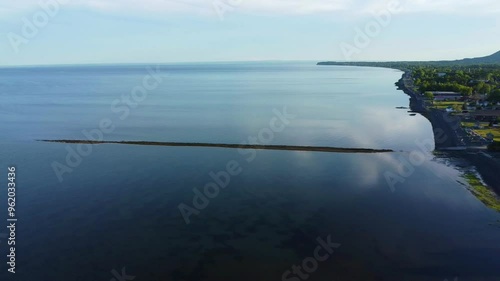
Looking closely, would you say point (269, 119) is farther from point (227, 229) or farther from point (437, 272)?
point (437, 272)

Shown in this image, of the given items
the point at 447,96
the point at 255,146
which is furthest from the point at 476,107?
the point at 255,146

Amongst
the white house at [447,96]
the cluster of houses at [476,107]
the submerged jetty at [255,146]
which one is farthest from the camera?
the white house at [447,96]

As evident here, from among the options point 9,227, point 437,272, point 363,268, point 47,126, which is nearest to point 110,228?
point 9,227

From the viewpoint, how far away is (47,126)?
198ft

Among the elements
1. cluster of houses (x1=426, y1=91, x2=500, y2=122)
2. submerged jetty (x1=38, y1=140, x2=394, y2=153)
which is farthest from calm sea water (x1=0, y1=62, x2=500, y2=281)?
cluster of houses (x1=426, y1=91, x2=500, y2=122)

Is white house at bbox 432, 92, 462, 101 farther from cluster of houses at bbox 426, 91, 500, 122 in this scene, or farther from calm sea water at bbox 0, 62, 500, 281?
calm sea water at bbox 0, 62, 500, 281

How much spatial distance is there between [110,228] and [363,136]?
1494 inches

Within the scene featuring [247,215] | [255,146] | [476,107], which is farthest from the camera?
[476,107]

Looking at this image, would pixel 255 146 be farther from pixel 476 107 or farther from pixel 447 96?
pixel 447 96

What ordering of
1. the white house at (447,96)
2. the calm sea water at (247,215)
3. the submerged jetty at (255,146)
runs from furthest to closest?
the white house at (447,96)
the submerged jetty at (255,146)
the calm sea water at (247,215)

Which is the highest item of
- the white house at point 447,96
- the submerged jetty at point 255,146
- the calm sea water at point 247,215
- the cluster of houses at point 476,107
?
the white house at point 447,96

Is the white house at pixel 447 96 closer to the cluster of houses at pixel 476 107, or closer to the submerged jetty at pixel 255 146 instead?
the cluster of houses at pixel 476 107

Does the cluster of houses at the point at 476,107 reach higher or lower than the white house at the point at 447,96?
lower

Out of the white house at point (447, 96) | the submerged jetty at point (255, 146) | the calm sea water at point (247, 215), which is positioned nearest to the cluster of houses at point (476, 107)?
the white house at point (447, 96)
